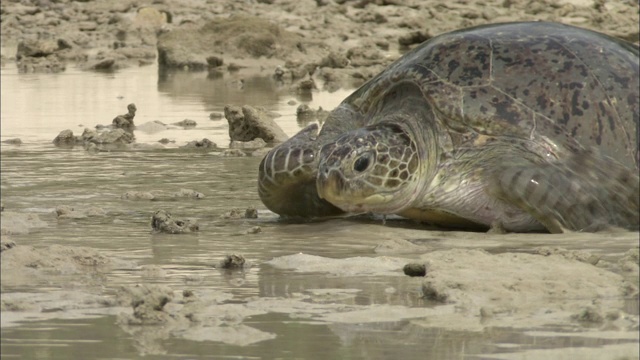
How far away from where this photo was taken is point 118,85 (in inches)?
631

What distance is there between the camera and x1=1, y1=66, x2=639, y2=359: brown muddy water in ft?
13.8

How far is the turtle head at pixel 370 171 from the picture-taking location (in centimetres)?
690

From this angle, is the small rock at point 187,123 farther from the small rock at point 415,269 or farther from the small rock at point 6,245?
the small rock at point 415,269

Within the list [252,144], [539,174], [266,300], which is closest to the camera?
[266,300]

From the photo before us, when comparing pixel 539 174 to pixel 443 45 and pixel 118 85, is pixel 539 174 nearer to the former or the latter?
pixel 443 45

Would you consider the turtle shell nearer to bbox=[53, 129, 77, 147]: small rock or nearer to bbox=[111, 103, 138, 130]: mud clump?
bbox=[53, 129, 77, 147]: small rock

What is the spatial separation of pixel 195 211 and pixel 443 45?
5.29 ft

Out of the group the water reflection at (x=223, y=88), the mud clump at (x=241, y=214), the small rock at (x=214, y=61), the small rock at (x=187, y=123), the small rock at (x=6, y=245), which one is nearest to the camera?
the small rock at (x=6, y=245)

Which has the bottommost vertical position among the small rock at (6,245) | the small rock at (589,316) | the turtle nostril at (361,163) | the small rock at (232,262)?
the small rock at (232,262)

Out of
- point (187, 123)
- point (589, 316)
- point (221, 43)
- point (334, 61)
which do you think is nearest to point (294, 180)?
point (589, 316)

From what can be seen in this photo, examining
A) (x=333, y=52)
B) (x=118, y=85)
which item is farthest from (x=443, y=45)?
(x=333, y=52)

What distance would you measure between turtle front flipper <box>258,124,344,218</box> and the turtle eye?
397 mm

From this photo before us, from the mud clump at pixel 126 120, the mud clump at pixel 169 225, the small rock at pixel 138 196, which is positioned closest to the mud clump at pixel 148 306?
the mud clump at pixel 169 225

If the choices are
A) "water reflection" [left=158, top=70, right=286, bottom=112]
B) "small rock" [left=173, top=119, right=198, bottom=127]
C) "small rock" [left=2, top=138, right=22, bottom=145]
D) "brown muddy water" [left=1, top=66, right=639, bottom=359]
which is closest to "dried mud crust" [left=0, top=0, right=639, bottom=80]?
"water reflection" [left=158, top=70, right=286, bottom=112]
